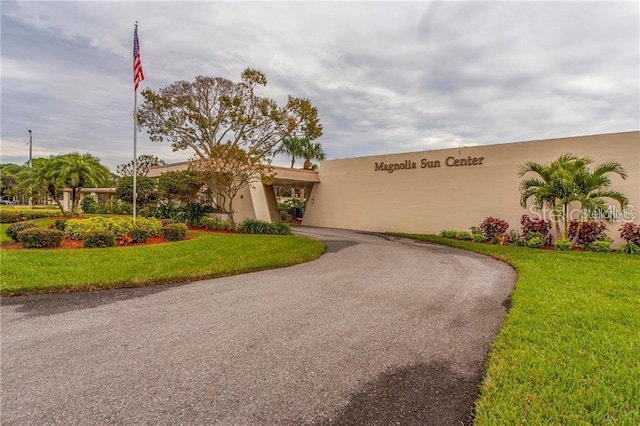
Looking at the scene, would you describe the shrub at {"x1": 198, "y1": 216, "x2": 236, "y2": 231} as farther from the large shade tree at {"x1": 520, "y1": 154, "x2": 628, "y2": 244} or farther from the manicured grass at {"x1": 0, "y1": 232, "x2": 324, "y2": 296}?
the large shade tree at {"x1": 520, "y1": 154, "x2": 628, "y2": 244}

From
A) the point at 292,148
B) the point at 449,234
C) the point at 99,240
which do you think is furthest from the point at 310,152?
the point at 99,240

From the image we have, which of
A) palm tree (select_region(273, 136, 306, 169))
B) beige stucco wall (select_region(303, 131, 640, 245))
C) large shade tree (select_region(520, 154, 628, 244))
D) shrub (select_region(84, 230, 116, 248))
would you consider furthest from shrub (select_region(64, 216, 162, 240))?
palm tree (select_region(273, 136, 306, 169))

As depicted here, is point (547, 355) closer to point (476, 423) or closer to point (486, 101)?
point (476, 423)

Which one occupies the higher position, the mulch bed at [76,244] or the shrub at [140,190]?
the shrub at [140,190]

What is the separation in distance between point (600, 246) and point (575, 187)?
2034mm

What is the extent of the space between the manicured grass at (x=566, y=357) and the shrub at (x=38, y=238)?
1017 centimetres

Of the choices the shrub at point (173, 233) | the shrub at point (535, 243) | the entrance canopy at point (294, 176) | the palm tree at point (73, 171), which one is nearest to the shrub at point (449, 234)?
the shrub at point (535, 243)

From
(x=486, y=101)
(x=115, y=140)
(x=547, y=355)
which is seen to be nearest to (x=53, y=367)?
(x=547, y=355)

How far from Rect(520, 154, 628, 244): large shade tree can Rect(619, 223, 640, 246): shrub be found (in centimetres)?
71

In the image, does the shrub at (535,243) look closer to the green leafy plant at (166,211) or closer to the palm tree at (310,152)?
the green leafy plant at (166,211)

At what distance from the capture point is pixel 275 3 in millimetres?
9016

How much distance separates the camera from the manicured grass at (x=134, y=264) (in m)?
6.10

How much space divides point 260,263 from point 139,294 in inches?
117

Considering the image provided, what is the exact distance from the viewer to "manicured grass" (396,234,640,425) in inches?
99.4
